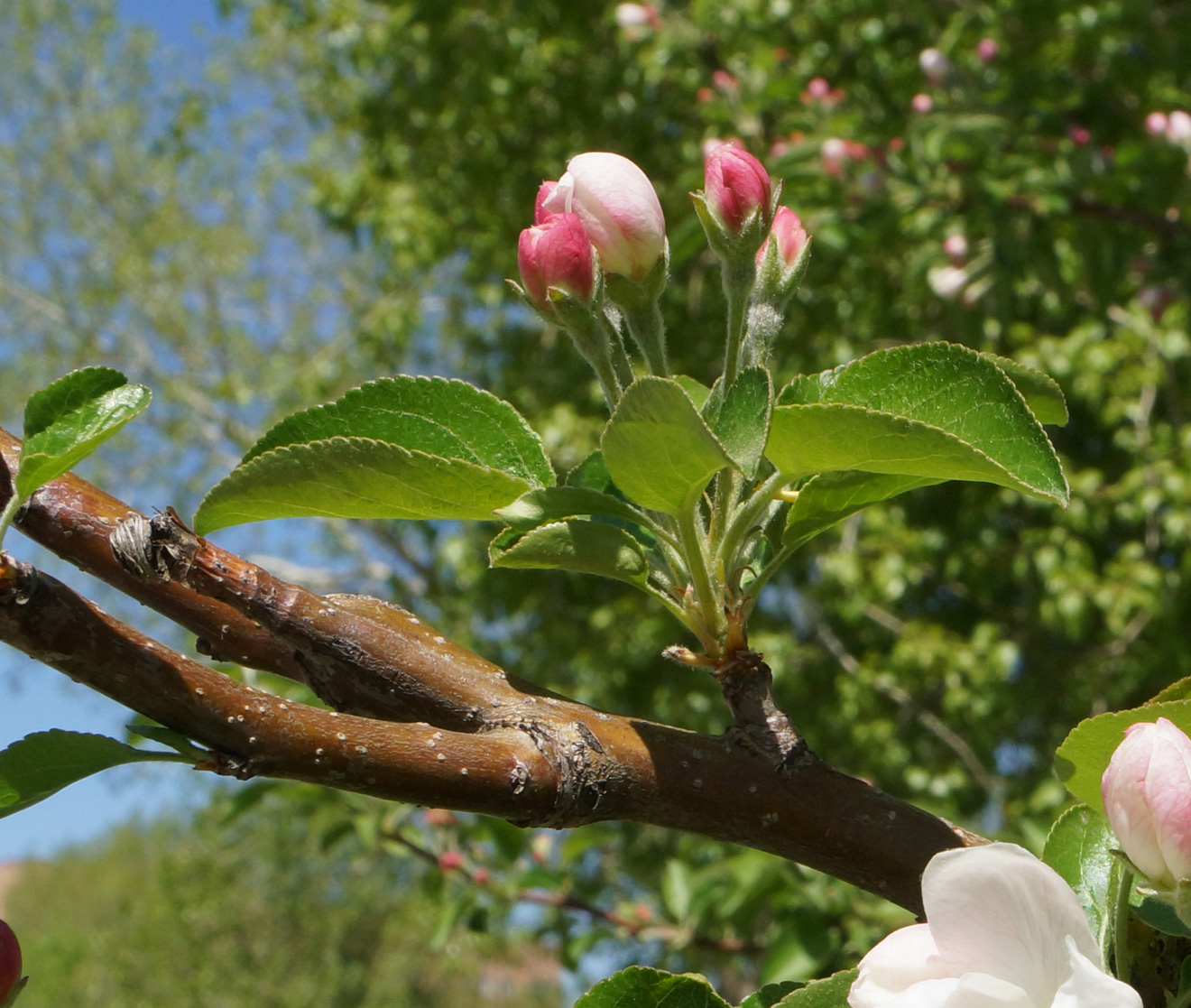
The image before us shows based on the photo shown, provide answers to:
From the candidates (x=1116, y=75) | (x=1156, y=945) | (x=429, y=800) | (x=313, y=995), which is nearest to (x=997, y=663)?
(x=1116, y=75)

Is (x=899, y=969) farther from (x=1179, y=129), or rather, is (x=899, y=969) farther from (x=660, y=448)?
(x=1179, y=129)

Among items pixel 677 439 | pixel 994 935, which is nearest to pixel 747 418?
pixel 677 439

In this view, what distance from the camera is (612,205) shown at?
715 mm

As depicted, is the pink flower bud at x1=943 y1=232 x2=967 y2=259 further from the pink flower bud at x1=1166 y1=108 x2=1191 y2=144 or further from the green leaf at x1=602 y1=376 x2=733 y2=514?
the green leaf at x1=602 y1=376 x2=733 y2=514

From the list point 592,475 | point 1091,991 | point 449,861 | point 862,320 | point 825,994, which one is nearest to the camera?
point 1091,991

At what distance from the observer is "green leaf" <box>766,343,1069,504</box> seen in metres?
0.56

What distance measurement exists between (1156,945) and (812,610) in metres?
4.20

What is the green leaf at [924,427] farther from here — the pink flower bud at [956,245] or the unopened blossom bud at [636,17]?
the unopened blossom bud at [636,17]

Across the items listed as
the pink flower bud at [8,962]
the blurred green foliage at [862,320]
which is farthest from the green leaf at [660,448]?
the blurred green foliage at [862,320]

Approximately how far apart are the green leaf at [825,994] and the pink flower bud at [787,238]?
453 mm

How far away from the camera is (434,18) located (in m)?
4.65

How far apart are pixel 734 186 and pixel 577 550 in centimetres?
28

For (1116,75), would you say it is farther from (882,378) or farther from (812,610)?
(882,378)

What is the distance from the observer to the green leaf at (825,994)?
0.56 metres
